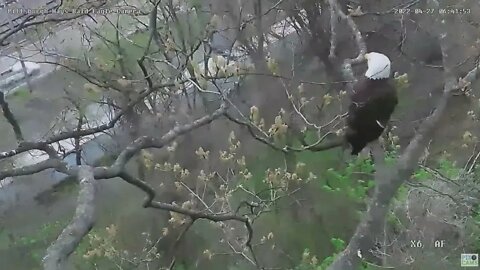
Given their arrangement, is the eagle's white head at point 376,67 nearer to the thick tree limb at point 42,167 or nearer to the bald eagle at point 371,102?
the bald eagle at point 371,102

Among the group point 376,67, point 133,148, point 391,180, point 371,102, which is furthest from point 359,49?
point 133,148

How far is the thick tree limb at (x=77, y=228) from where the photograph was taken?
119 centimetres

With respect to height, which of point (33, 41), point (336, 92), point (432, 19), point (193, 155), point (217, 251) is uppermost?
point (33, 41)

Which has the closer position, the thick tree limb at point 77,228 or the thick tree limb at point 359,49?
the thick tree limb at point 77,228

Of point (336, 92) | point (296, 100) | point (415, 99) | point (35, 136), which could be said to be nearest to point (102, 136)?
point (35, 136)

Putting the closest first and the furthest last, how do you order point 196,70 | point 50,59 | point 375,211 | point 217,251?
point 375,211
point 196,70
point 217,251
point 50,59

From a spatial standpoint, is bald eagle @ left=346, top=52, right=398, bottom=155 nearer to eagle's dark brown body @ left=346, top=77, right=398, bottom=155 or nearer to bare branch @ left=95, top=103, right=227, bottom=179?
eagle's dark brown body @ left=346, top=77, right=398, bottom=155

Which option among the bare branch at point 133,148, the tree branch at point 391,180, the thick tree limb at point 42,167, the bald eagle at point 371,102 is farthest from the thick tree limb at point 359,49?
the thick tree limb at point 42,167

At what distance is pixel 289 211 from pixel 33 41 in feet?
5.86

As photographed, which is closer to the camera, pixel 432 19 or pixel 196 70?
pixel 196 70

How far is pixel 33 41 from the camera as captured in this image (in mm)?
3629

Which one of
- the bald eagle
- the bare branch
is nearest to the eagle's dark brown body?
the bald eagle

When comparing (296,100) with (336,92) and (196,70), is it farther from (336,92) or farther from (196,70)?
(196,70)

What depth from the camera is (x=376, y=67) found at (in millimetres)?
2404
